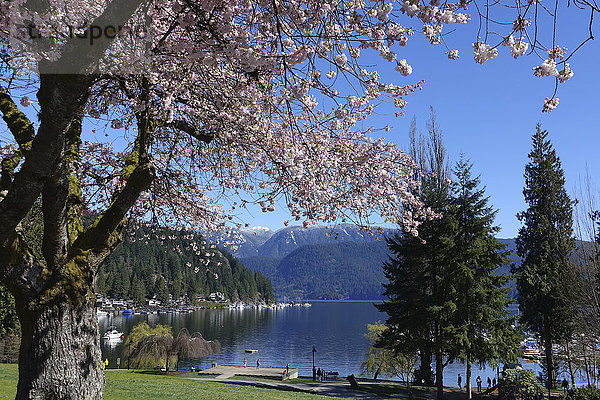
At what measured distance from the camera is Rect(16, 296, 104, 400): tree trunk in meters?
6.09

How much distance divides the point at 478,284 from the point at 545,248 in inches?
345

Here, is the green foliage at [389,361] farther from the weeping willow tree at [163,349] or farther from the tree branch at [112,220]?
the tree branch at [112,220]

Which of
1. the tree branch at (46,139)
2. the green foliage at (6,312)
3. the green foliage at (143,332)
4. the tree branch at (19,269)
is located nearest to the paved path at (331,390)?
the green foliage at (6,312)

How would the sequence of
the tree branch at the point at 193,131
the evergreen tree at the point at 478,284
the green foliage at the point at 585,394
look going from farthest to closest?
the evergreen tree at the point at 478,284 → the green foliage at the point at 585,394 → the tree branch at the point at 193,131

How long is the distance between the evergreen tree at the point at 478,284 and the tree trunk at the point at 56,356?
75.1ft

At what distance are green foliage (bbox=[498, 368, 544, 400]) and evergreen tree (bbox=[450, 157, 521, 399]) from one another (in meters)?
2.26

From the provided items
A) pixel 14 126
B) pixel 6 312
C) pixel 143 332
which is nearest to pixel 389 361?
pixel 143 332

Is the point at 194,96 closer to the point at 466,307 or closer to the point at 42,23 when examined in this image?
the point at 42,23

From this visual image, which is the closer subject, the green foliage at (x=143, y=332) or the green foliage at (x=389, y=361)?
the green foliage at (x=389, y=361)

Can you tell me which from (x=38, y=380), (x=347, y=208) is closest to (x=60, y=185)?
(x=38, y=380)

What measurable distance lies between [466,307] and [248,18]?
82.0ft

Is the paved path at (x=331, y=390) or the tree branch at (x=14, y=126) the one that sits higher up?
the tree branch at (x=14, y=126)

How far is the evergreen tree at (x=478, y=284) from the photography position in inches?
1008

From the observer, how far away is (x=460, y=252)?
1084 inches
